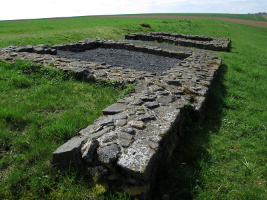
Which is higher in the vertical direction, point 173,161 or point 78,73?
point 78,73

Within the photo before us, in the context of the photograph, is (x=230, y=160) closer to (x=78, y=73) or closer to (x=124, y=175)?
(x=124, y=175)

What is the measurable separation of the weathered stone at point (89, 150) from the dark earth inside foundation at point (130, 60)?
250 inches

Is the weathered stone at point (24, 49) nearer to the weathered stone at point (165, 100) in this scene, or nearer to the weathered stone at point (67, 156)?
the weathered stone at point (165, 100)

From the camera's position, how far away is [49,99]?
5332 mm

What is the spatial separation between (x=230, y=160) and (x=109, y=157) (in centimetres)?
236

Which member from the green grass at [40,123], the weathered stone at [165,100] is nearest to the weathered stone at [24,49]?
the green grass at [40,123]

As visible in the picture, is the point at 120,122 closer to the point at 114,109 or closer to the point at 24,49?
the point at 114,109

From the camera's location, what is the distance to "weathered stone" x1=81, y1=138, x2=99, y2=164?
2.90m

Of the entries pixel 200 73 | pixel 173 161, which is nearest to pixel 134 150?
pixel 173 161

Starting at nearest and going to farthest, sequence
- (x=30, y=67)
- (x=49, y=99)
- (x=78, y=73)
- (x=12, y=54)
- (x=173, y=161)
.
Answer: (x=173, y=161) < (x=49, y=99) < (x=78, y=73) < (x=30, y=67) < (x=12, y=54)

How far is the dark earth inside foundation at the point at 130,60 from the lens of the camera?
31.0ft

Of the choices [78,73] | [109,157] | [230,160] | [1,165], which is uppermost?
[78,73]

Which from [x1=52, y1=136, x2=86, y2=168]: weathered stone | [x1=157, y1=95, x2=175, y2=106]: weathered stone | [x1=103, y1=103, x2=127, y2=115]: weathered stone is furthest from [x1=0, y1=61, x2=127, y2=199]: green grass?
[x1=157, y1=95, x2=175, y2=106]: weathered stone

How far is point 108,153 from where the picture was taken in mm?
2850
